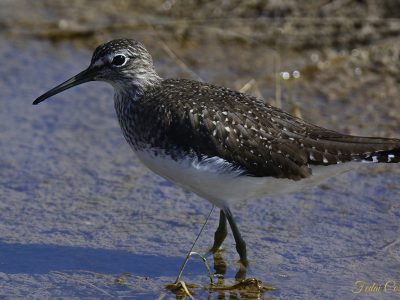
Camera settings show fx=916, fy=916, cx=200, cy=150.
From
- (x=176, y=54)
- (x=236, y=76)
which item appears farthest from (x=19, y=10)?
(x=236, y=76)

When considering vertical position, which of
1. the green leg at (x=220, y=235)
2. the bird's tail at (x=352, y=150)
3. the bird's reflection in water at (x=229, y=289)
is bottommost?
the bird's reflection in water at (x=229, y=289)

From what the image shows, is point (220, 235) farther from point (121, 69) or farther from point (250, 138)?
point (121, 69)

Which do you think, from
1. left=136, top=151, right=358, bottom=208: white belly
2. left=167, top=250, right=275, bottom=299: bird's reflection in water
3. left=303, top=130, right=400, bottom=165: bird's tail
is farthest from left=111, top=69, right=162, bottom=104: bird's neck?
left=167, top=250, right=275, bottom=299: bird's reflection in water

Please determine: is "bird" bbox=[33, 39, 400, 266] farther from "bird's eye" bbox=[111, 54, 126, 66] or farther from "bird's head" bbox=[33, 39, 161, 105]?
"bird's eye" bbox=[111, 54, 126, 66]

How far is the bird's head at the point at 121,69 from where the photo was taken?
7.71m

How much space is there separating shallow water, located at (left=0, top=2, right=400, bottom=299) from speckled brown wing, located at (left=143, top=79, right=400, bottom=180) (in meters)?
0.79

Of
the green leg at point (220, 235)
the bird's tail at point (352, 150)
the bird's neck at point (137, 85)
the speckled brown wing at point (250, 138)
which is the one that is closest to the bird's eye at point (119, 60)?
the bird's neck at point (137, 85)

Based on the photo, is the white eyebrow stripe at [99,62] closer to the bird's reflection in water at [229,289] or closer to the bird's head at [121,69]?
the bird's head at [121,69]

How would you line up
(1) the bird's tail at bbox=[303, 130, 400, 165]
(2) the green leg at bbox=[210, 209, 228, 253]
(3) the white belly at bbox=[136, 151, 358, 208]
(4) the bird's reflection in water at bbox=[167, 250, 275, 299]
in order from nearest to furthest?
(4) the bird's reflection in water at bbox=[167, 250, 275, 299] → (3) the white belly at bbox=[136, 151, 358, 208] → (1) the bird's tail at bbox=[303, 130, 400, 165] → (2) the green leg at bbox=[210, 209, 228, 253]

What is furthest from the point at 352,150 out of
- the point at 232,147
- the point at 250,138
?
the point at 232,147

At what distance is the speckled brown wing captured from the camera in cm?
703

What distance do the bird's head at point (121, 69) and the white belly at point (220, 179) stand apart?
0.76m

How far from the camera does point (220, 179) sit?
699 cm

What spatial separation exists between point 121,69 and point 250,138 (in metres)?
1.36
